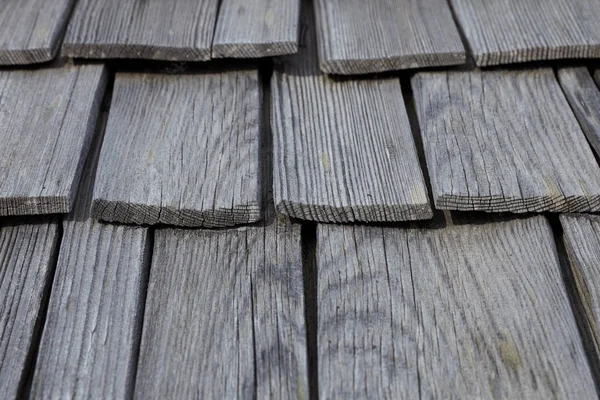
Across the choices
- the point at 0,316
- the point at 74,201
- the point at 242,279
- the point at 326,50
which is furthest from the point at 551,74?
the point at 0,316

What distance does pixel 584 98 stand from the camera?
136 centimetres

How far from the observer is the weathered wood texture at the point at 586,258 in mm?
1107

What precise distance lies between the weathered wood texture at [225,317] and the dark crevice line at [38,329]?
0.18 m

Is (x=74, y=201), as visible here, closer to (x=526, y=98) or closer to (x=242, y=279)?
(x=242, y=279)

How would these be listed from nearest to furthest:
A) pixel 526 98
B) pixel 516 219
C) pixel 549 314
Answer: pixel 549 314
pixel 516 219
pixel 526 98

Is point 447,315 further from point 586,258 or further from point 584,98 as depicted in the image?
point 584,98

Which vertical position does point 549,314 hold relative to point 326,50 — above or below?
below

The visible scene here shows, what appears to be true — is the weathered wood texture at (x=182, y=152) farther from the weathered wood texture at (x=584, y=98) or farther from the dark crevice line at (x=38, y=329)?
the weathered wood texture at (x=584, y=98)

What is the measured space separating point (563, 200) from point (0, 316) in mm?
1042

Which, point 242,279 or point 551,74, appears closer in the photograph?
point 242,279

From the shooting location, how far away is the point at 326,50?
4.51 feet

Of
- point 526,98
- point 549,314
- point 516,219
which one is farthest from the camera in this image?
point 526,98

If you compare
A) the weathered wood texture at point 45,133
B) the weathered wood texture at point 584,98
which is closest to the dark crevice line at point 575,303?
the weathered wood texture at point 584,98

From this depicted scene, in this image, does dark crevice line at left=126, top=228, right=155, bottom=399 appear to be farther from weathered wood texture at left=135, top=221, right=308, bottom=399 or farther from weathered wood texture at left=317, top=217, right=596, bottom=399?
weathered wood texture at left=317, top=217, right=596, bottom=399
